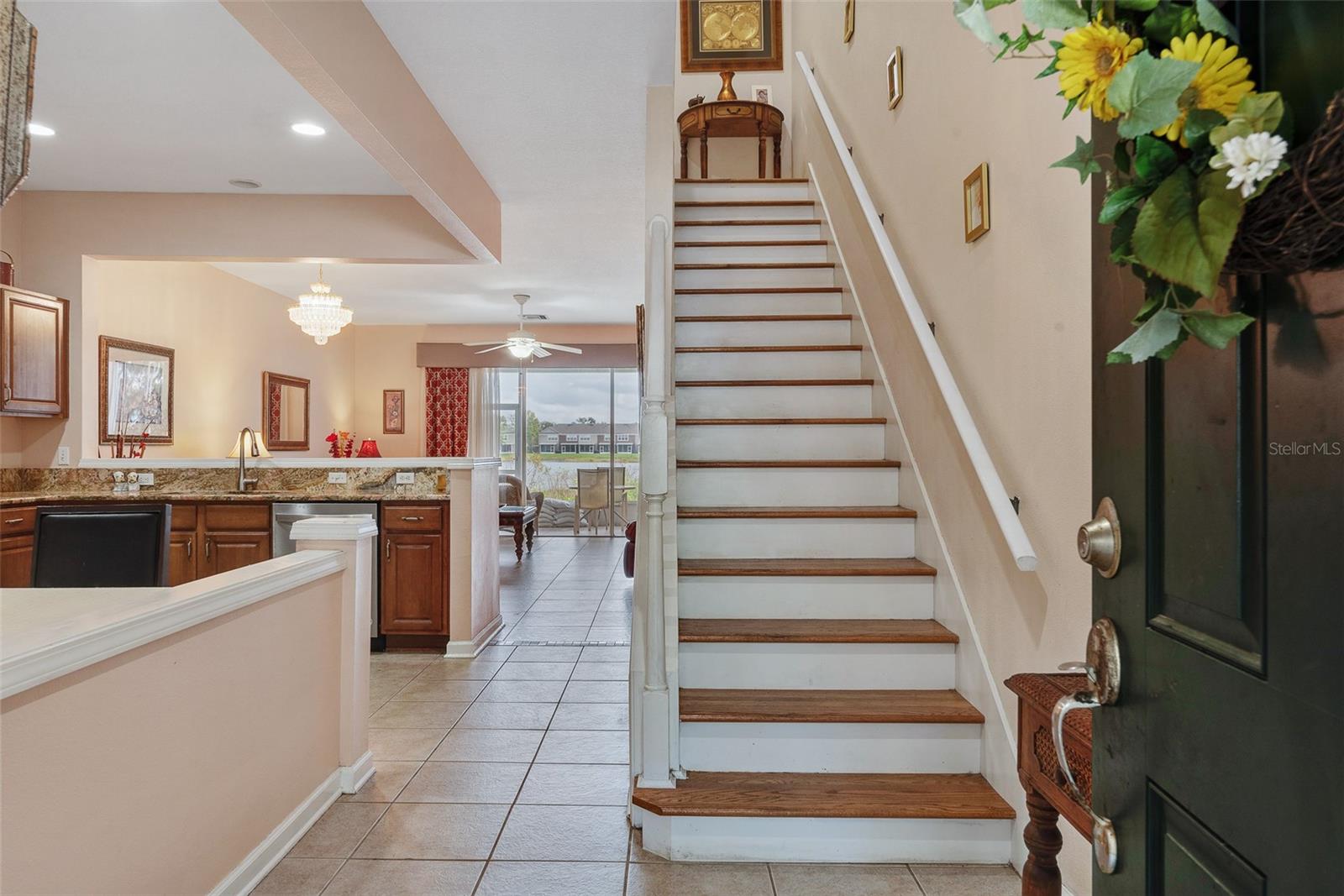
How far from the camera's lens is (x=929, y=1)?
2633 millimetres

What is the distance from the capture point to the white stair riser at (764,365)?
3539 millimetres

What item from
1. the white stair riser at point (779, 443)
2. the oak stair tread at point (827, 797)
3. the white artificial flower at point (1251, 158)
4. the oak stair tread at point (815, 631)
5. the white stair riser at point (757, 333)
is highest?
the white stair riser at point (757, 333)

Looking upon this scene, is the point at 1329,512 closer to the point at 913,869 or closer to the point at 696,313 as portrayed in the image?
the point at 913,869

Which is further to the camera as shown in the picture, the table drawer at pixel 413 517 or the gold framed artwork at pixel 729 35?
the gold framed artwork at pixel 729 35

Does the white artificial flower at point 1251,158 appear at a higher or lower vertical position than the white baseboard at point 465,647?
higher

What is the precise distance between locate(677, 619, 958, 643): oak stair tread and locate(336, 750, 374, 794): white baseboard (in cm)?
127

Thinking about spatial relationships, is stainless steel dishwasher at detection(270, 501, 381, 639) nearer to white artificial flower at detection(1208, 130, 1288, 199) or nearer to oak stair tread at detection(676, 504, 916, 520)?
oak stair tread at detection(676, 504, 916, 520)

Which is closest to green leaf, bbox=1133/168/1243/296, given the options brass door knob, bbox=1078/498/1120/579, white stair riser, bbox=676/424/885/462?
brass door knob, bbox=1078/498/1120/579

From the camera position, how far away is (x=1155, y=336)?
61 cm

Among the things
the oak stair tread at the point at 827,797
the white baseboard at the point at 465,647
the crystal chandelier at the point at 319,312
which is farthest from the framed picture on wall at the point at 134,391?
the oak stair tread at the point at 827,797

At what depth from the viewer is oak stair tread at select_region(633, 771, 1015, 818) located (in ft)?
6.59

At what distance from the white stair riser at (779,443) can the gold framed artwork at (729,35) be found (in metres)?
3.31

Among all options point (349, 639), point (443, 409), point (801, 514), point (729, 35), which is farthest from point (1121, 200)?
point (443, 409)

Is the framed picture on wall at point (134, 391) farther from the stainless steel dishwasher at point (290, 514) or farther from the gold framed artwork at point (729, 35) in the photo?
the gold framed artwork at point (729, 35)
